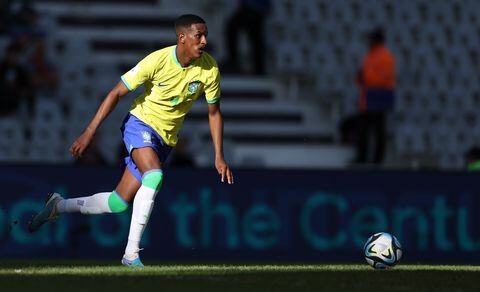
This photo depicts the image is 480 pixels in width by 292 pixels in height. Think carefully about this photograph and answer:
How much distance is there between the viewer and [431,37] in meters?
17.8

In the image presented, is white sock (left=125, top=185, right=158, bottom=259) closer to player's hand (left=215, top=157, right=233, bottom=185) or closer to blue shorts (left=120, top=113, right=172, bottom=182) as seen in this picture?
blue shorts (left=120, top=113, right=172, bottom=182)

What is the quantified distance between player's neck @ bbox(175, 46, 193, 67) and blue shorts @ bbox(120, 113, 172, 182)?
52 cm

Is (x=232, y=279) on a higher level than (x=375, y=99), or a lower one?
lower

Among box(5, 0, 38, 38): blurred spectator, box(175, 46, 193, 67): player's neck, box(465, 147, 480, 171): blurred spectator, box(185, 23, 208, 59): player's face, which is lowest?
box(465, 147, 480, 171): blurred spectator

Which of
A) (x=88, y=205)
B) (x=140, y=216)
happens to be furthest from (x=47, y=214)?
(x=140, y=216)

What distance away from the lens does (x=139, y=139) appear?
Result: 8.73 meters

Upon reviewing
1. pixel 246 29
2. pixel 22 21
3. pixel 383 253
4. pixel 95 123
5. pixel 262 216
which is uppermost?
pixel 22 21

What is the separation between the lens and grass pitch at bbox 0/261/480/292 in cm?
721

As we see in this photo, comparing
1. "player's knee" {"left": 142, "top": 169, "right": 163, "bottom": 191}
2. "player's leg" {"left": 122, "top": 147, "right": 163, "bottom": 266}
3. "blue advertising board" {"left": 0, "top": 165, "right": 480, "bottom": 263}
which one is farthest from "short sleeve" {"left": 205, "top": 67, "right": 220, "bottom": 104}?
"blue advertising board" {"left": 0, "top": 165, "right": 480, "bottom": 263}

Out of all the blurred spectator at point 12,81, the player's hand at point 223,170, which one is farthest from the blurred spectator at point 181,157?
the player's hand at point 223,170

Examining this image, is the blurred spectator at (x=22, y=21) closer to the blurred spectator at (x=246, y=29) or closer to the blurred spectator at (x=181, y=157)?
the blurred spectator at (x=246, y=29)

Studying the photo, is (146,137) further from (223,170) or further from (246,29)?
(246,29)

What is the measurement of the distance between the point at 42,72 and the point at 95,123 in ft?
22.1

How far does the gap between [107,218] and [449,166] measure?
6.32m
